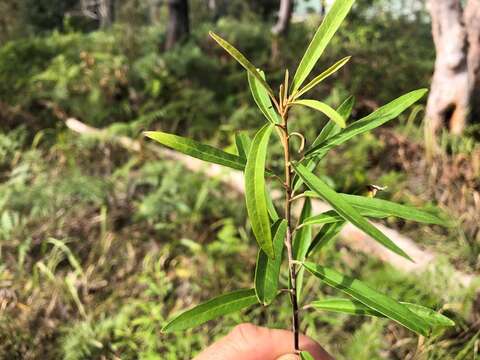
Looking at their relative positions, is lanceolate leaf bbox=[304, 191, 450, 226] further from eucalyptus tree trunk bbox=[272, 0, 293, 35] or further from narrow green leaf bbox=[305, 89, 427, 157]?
eucalyptus tree trunk bbox=[272, 0, 293, 35]

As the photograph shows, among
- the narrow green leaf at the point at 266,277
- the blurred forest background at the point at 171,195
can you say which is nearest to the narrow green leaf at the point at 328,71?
the narrow green leaf at the point at 266,277

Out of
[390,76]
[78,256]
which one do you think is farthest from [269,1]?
[78,256]

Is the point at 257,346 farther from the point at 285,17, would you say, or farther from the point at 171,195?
the point at 285,17

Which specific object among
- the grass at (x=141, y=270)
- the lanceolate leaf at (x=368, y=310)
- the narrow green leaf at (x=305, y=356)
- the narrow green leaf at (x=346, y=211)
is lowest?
the grass at (x=141, y=270)

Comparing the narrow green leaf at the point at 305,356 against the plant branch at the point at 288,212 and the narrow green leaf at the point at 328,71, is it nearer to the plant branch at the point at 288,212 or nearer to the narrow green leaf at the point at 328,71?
the plant branch at the point at 288,212

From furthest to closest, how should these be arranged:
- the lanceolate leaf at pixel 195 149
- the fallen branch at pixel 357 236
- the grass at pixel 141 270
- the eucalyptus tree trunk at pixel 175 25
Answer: the eucalyptus tree trunk at pixel 175 25 < the fallen branch at pixel 357 236 < the grass at pixel 141 270 < the lanceolate leaf at pixel 195 149

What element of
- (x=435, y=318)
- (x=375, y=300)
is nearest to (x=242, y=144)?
(x=375, y=300)

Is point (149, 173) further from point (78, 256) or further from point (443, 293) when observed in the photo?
point (443, 293)

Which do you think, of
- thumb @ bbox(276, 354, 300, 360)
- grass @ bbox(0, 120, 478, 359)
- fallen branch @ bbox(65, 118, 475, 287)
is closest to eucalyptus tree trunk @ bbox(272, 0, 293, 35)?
fallen branch @ bbox(65, 118, 475, 287)
